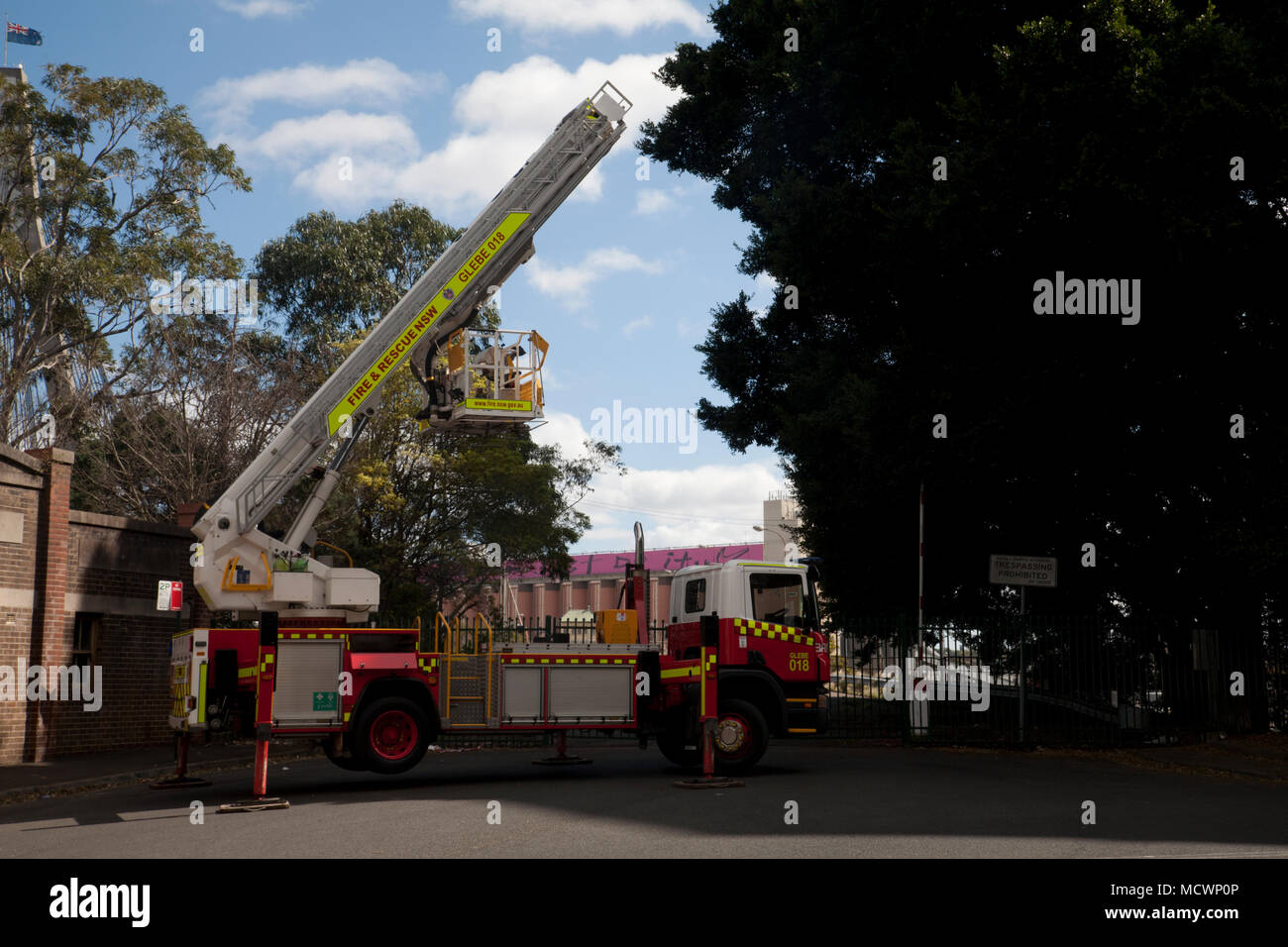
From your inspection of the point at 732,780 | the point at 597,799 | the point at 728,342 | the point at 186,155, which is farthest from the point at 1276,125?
the point at 186,155

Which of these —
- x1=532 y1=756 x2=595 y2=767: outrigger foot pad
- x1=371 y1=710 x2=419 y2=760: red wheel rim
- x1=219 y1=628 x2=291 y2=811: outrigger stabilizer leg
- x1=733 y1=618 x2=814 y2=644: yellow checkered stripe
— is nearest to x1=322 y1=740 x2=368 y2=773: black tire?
x1=371 y1=710 x2=419 y2=760: red wheel rim

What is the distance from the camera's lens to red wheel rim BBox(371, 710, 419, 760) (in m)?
14.3

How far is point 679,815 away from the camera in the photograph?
11070 mm

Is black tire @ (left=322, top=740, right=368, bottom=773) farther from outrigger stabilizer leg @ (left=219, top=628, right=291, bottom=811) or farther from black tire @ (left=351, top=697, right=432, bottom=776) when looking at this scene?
outrigger stabilizer leg @ (left=219, top=628, right=291, bottom=811)

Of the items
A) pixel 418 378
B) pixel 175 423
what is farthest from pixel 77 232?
pixel 418 378

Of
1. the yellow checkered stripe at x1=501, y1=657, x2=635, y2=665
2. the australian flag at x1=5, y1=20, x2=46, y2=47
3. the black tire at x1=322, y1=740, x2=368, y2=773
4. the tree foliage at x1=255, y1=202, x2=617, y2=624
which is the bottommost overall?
the black tire at x1=322, y1=740, x2=368, y2=773

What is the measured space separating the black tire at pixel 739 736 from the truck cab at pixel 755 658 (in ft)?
0.04

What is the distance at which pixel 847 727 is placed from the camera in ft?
71.5

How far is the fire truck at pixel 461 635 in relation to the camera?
45.8ft

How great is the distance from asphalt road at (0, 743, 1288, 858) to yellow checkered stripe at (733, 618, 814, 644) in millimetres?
1747

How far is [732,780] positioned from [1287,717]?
43.0ft

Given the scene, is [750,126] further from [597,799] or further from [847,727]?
[597,799]

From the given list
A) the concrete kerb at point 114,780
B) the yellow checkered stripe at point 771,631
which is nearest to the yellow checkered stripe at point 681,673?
the yellow checkered stripe at point 771,631

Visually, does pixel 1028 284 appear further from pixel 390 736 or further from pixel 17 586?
pixel 17 586
